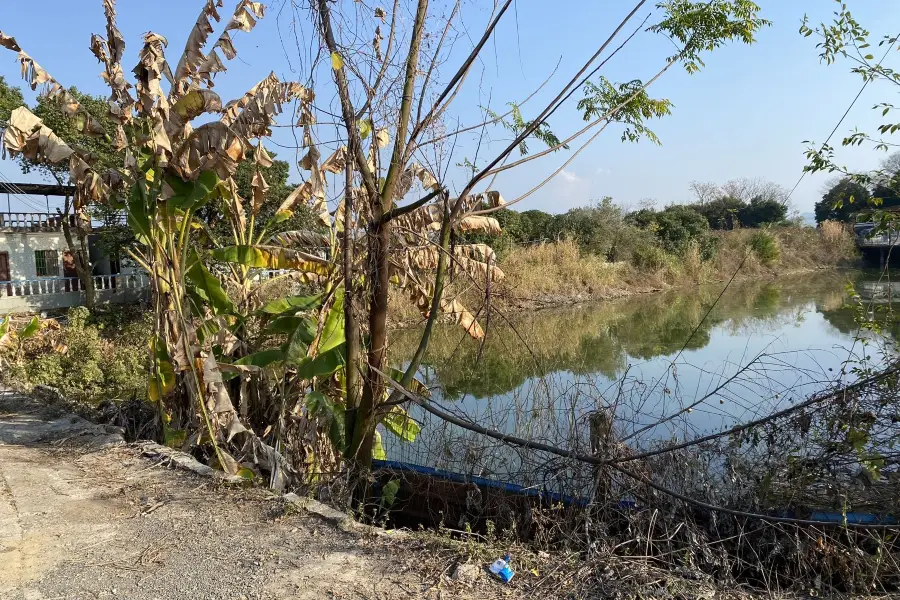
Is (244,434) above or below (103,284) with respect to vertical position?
below

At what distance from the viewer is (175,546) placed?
121 inches

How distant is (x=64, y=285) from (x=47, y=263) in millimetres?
2356

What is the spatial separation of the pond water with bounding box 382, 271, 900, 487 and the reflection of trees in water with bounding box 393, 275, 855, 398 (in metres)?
0.04

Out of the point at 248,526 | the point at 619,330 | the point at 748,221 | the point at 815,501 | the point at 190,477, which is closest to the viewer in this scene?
the point at 248,526

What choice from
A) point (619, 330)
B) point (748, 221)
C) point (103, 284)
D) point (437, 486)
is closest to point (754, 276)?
point (748, 221)

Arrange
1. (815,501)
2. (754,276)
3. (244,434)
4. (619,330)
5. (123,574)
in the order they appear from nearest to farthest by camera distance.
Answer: (123,574), (815,501), (244,434), (619,330), (754,276)

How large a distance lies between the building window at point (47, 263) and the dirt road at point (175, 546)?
17.4m

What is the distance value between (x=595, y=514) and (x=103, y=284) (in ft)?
57.1

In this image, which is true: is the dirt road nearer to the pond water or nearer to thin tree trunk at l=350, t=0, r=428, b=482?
thin tree trunk at l=350, t=0, r=428, b=482

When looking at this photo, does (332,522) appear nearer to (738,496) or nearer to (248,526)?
(248,526)

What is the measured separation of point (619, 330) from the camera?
15391 millimetres

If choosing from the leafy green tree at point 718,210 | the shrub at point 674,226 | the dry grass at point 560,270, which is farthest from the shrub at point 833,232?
the dry grass at point 560,270

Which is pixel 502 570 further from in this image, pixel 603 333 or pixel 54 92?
pixel 603 333

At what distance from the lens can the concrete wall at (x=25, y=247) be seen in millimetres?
18188
